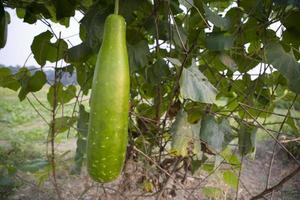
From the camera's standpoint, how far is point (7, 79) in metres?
1.46

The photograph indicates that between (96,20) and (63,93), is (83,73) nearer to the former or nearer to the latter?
(63,93)

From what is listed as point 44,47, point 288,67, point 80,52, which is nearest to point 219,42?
point 288,67

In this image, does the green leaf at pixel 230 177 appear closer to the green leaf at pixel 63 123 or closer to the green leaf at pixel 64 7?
the green leaf at pixel 63 123

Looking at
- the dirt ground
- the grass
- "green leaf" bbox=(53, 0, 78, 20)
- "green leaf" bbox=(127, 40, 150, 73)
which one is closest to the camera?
"green leaf" bbox=(127, 40, 150, 73)

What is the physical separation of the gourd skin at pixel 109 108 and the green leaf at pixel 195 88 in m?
0.24

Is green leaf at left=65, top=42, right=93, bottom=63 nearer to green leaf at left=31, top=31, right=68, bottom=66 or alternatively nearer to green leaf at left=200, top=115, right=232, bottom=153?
green leaf at left=31, top=31, right=68, bottom=66

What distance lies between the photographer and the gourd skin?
0.54 meters

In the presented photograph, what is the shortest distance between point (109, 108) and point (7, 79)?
1.06m

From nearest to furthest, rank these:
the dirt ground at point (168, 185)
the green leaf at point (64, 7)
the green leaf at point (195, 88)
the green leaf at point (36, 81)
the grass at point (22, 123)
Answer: the green leaf at point (195, 88) < the green leaf at point (64, 7) < the green leaf at point (36, 81) < the dirt ground at point (168, 185) < the grass at point (22, 123)

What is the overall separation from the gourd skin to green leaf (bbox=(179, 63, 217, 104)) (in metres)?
0.24

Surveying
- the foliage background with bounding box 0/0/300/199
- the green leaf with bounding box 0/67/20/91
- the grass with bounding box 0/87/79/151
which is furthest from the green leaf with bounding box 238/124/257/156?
the grass with bounding box 0/87/79/151

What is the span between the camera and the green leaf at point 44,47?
127 centimetres

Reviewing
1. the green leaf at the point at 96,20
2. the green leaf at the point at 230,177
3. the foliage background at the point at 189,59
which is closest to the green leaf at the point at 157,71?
the foliage background at the point at 189,59

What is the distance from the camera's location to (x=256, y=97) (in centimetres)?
145
